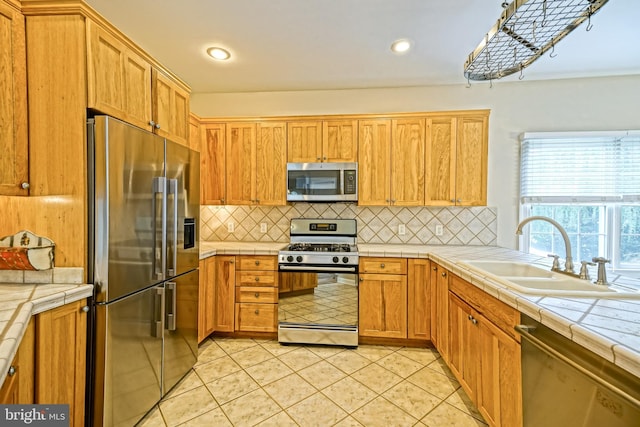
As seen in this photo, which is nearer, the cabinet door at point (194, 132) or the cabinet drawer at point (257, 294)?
the cabinet drawer at point (257, 294)

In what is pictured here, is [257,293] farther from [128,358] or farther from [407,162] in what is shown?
[407,162]

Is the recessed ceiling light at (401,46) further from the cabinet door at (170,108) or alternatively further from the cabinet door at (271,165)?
the cabinet door at (170,108)

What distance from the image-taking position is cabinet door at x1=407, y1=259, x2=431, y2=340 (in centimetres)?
257

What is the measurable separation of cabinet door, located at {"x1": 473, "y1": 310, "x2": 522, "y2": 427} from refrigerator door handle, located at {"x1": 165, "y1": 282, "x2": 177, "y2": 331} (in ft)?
6.46

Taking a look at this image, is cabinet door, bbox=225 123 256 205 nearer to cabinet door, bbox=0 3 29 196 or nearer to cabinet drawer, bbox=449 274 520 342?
cabinet door, bbox=0 3 29 196

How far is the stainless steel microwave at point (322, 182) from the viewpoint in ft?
9.56

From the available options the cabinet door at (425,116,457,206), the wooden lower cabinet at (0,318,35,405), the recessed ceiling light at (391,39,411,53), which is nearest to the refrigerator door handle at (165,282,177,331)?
the wooden lower cabinet at (0,318,35,405)

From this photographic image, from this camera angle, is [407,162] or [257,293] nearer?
[257,293]

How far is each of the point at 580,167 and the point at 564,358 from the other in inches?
106

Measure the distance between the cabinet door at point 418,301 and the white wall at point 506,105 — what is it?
3.80ft

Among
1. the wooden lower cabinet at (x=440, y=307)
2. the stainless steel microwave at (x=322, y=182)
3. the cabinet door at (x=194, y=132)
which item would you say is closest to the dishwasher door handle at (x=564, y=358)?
the wooden lower cabinet at (x=440, y=307)

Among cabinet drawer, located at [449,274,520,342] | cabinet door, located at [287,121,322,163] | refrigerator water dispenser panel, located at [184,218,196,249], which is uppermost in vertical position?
cabinet door, located at [287,121,322,163]

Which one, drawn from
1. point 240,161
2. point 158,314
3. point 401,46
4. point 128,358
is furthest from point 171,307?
point 401,46

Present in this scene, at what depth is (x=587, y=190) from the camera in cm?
281
